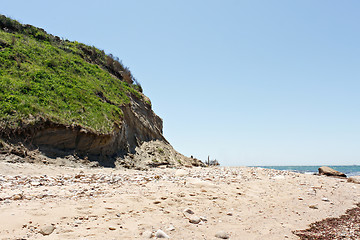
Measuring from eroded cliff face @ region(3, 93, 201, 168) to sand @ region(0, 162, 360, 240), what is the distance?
3.21 m

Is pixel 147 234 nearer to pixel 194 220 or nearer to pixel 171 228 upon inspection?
pixel 171 228

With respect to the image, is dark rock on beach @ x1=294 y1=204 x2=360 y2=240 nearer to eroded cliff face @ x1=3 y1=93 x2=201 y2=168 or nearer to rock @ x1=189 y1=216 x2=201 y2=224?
rock @ x1=189 y1=216 x2=201 y2=224

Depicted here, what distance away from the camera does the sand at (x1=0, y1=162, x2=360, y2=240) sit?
478cm

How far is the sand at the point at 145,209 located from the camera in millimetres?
4777

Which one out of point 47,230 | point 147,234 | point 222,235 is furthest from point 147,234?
point 47,230

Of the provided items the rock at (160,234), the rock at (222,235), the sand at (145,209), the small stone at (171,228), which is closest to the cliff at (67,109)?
Answer: the sand at (145,209)

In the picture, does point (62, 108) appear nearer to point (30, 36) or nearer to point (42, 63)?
point (42, 63)

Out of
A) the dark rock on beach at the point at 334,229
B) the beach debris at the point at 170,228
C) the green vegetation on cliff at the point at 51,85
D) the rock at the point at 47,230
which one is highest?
the green vegetation on cliff at the point at 51,85

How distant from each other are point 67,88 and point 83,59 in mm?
Answer: 8273

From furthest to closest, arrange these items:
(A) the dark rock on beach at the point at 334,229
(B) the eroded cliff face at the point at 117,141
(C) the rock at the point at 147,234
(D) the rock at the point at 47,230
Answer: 1. (B) the eroded cliff face at the point at 117,141
2. (A) the dark rock on beach at the point at 334,229
3. (C) the rock at the point at 147,234
4. (D) the rock at the point at 47,230

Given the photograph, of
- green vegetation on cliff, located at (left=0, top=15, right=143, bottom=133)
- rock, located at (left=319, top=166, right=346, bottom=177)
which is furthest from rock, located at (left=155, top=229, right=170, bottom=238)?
rock, located at (left=319, top=166, right=346, bottom=177)

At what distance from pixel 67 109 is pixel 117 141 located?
4251 millimetres

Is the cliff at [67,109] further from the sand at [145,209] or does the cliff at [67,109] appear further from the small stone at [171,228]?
the small stone at [171,228]

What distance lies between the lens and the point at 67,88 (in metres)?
17.5
